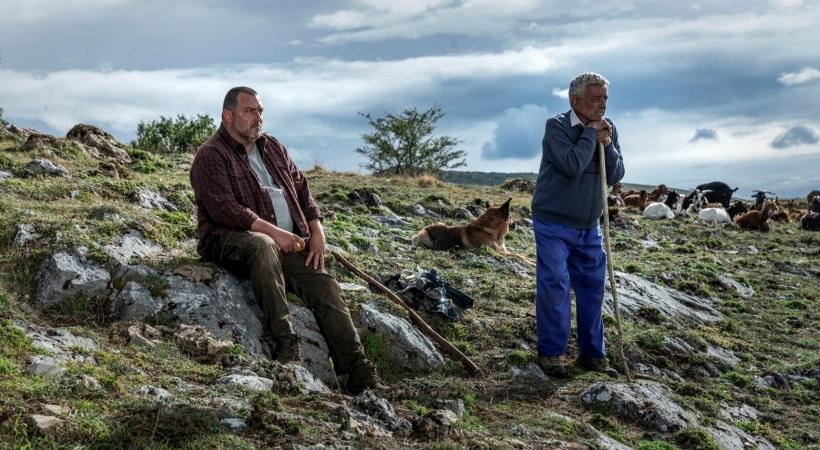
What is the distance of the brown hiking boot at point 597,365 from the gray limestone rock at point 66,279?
445 cm

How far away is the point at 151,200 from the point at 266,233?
4.43 meters

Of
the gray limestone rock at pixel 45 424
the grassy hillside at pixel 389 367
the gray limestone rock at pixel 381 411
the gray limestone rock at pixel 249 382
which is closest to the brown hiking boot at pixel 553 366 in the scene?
the grassy hillside at pixel 389 367

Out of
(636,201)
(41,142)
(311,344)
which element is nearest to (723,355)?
(311,344)

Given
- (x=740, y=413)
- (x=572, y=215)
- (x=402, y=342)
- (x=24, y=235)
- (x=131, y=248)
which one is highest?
(x=572, y=215)

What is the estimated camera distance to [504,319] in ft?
28.4

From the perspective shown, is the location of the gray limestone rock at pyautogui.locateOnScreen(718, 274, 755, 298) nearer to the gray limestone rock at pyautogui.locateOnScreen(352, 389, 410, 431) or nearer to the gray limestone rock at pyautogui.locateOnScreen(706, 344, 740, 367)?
the gray limestone rock at pyautogui.locateOnScreen(706, 344, 740, 367)

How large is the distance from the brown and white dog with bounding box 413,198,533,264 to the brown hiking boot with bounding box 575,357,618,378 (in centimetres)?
520

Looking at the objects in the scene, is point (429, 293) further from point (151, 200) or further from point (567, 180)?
point (151, 200)

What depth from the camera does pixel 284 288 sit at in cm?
653

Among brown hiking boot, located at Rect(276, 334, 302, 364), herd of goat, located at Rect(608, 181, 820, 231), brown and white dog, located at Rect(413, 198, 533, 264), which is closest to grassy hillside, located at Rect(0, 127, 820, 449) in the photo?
brown and white dog, located at Rect(413, 198, 533, 264)

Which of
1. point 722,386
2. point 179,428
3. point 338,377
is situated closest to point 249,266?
point 338,377

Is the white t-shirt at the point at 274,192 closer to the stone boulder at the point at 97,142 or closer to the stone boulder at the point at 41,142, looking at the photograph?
the stone boulder at the point at 41,142

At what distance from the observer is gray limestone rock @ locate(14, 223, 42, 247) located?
23.1 ft

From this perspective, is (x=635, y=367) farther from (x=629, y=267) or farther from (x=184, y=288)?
(x=629, y=267)
